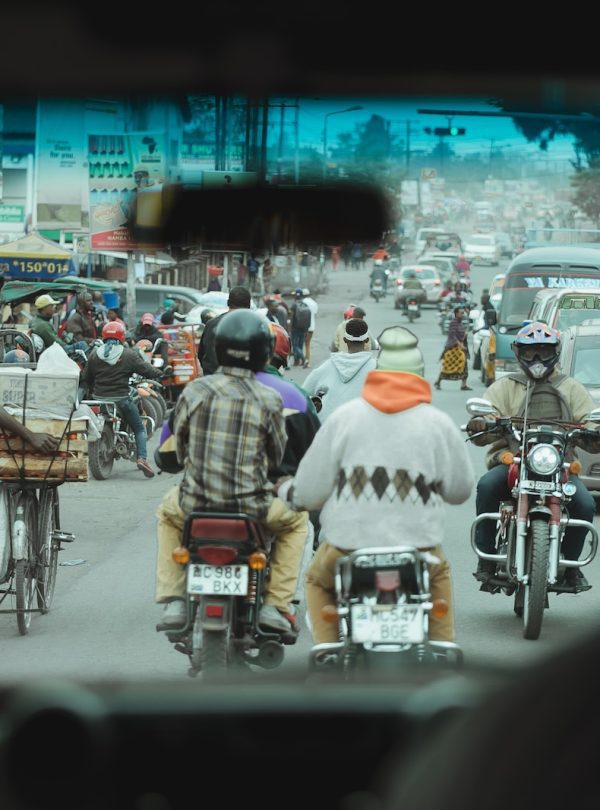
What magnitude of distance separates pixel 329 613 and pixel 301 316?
26730mm

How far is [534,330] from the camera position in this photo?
7844 mm

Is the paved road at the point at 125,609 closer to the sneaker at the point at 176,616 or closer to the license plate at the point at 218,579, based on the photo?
the sneaker at the point at 176,616

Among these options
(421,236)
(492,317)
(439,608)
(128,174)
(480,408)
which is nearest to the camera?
(128,174)

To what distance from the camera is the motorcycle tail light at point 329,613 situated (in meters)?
4.91

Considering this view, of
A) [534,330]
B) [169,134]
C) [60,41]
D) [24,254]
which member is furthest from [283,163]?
[24,254]

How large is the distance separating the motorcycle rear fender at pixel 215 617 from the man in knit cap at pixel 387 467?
724 mm

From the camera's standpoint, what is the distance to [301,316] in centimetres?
3153

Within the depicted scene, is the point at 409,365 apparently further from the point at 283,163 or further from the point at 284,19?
the point at 284,19

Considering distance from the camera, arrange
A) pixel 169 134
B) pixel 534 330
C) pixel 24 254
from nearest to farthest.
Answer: pixel 169 134 → pixel 534 330 → pixel 24 254

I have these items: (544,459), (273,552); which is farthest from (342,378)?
(273,552)

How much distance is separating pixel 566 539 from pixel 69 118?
6.72 meters

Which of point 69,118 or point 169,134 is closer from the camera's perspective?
point 69,118

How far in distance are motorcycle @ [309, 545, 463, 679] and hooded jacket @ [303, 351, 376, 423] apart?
4.88 m

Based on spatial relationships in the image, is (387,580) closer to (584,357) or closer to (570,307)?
(584,357)
